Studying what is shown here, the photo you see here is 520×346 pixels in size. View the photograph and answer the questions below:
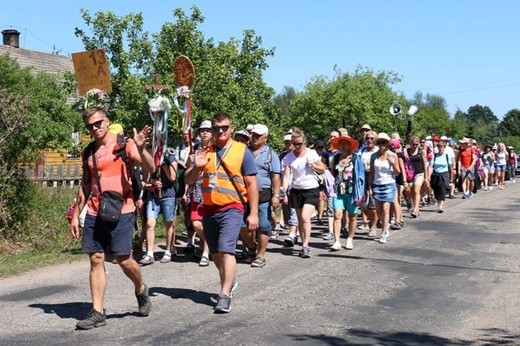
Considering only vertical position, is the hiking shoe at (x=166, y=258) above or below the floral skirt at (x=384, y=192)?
below

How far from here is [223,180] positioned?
24.4 ft

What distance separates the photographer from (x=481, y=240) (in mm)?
12828

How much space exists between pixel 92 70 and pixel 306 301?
487 centimetres

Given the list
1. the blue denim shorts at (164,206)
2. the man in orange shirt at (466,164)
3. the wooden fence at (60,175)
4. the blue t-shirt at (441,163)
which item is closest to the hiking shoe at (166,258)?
the blue denim shorts at (164,206)

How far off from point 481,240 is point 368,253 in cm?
266

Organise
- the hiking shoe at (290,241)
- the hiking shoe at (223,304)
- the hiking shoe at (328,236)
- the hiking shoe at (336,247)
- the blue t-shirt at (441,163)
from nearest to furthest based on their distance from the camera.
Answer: the hiking shoe at (223,304), the hiking shoe at (336,247), the hiking shoe at (290,241), the hiking shoe at (328,236), the blue t-shirt at (441,163)

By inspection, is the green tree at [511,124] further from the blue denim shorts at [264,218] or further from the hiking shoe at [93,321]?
the hiking shoe at [93,321]

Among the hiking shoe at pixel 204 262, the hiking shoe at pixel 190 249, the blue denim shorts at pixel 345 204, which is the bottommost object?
the hiking shoe at pixel 204 262

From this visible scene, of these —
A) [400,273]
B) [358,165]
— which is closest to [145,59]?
[358,165]

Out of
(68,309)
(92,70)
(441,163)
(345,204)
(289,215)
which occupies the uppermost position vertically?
(92,70)

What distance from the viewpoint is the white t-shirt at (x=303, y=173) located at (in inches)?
421

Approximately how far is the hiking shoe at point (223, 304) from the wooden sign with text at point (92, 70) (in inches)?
177

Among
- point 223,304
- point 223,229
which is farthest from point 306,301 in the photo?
point 223,229

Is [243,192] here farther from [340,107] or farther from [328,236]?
[340,107]
